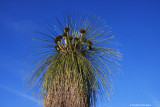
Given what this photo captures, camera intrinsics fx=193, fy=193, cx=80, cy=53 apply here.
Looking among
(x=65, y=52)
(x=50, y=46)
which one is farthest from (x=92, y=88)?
(x=50, y=46)

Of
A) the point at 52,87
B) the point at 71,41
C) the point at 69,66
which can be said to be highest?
the point at 71,41

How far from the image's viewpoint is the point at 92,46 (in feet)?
14.1

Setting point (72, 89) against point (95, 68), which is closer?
point (72, 89)

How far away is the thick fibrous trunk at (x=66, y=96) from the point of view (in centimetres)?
333

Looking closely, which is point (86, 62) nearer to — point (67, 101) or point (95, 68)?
point (95, 68)

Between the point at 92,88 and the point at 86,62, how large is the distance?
1.68 ft

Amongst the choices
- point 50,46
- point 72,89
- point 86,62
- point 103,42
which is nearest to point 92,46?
point 103,42

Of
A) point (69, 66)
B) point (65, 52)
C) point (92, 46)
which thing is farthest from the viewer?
point (92, 46)

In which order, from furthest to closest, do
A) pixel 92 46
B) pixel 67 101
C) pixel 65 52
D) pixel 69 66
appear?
1. pixel 92 46
2. pixel 65 52
3. pixel 69 66
4. pixel 67 101

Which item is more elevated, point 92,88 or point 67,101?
point 92,88

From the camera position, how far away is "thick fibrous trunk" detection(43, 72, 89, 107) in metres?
3.33

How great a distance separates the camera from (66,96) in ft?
11.1

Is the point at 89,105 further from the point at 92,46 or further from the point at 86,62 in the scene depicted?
the point at 92,46

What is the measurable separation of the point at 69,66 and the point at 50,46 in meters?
0.99
